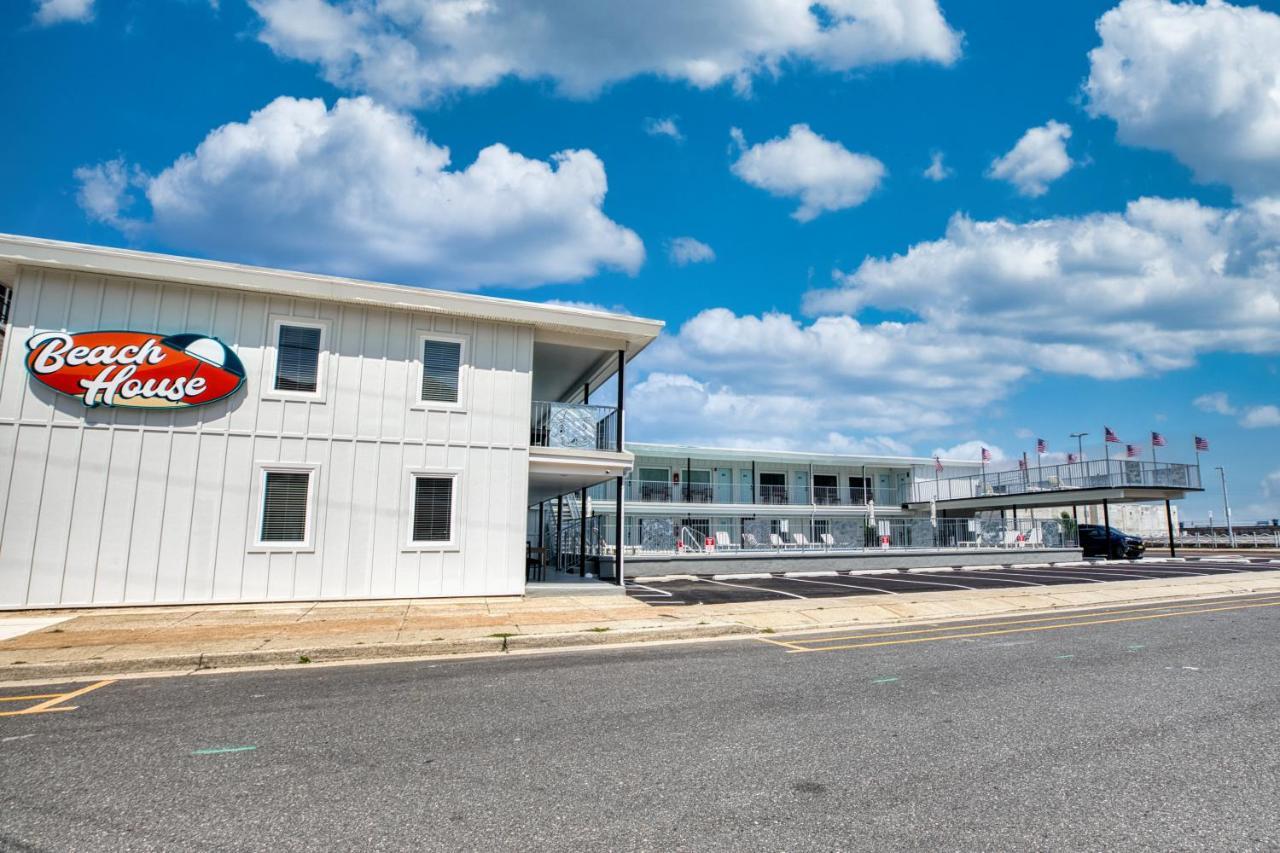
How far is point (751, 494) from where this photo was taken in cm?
4041

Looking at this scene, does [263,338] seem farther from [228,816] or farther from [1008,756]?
[1008,756]

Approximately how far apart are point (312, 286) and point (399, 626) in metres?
7.42

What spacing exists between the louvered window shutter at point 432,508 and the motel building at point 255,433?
0.13 ft

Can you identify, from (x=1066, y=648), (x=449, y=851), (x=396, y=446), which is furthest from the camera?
(x=396, y=446)

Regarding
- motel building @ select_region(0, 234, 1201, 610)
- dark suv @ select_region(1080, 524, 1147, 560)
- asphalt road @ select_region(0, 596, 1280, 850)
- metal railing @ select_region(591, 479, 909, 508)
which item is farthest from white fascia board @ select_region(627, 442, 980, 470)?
asphalt road @ select_region(0, 596, 1280, 850)

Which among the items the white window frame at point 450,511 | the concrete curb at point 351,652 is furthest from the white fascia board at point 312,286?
the concrete curb at point 351,652

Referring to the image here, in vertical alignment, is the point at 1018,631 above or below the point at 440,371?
below

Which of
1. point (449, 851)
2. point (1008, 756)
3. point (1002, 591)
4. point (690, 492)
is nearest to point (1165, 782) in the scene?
point (1008, 756)

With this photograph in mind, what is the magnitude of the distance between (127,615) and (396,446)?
528 centimetres

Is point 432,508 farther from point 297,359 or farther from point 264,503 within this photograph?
point 297,359

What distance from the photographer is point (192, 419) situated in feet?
44.9

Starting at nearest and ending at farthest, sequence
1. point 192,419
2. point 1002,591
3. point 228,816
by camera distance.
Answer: point 228,816
point 192,419
point 1002,591

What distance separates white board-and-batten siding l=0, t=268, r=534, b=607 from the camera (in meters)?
12.8

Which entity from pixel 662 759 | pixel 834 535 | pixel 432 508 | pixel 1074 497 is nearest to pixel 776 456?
pixel 834 535
